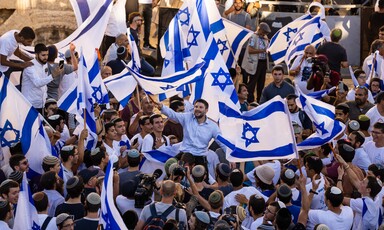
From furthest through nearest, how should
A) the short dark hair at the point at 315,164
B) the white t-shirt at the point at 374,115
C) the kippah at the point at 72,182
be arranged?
1. the white t-shirt at the point at 374,115
2. the short dark hair at the point at 315,164
3. the kippah at the point at 72,182

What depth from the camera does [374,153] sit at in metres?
16.2

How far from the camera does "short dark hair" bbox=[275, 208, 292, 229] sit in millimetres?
12633

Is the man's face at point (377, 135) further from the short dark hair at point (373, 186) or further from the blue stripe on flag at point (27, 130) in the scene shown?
the blue stripe on flag at point (27, 130)

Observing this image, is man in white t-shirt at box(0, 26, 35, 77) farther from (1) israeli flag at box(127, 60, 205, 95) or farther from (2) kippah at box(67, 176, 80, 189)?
(2) kippah at box(67, 176, 80, 189)

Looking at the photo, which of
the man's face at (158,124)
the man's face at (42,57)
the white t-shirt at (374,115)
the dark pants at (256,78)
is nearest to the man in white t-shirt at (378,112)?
the white t-shirt at (374,115)

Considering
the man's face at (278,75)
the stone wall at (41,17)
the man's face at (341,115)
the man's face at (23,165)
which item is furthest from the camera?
the stone wall at (41,17)

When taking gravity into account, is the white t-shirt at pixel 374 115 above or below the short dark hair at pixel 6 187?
below

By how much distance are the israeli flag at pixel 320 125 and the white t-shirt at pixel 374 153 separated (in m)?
0.93

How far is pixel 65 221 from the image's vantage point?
1225 cm

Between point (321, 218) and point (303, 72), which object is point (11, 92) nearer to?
point (321, 218)

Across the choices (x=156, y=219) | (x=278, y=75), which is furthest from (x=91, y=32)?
(x=156, y=219)

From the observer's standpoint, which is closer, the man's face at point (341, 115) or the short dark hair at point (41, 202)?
the short dark hair at point (41, 202)

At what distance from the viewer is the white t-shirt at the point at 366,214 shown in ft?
44.8

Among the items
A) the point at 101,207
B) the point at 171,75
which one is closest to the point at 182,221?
the point at 101,207
